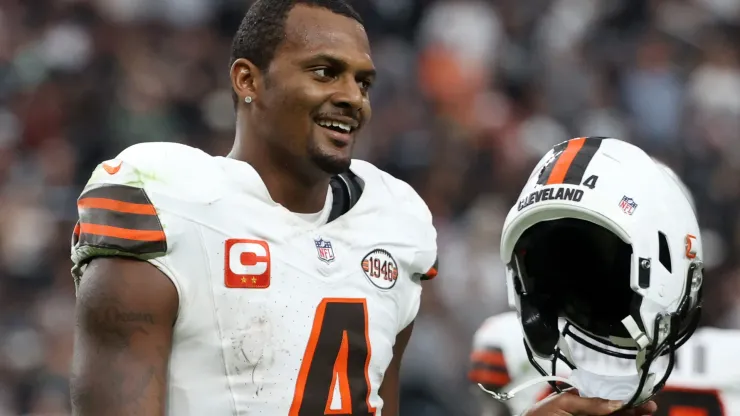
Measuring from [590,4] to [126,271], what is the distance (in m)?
6.09

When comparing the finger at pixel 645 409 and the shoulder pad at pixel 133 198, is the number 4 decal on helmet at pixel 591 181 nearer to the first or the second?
the finger at pixel 645 409

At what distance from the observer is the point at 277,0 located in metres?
2.70

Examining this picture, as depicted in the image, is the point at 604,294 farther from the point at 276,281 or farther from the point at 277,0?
the point at 277,0

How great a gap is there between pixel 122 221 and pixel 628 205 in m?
0.96

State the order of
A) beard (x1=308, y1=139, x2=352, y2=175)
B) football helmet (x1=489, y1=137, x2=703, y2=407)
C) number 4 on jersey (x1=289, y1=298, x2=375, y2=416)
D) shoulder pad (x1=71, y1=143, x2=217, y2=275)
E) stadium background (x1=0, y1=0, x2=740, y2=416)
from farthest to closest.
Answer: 1. stadium background (x1=0, y1=0, x2=740, y2=416)
2. beard (x1=308, y1=139, x2=352, y2=175)
3. number 4 on jersey (x1=289, y1=298, x2=375, y2=416)
4. shoulder pad (x1=71, y1=143, x2=217, y2=275)
5. football helmet (x1=489, y1=137, x2=703, y2=407)

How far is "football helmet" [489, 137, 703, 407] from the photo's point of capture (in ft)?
7.18

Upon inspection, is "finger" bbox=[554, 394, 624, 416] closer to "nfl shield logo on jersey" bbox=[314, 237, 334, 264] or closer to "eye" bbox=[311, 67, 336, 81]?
"nfl shield logo on jersey" bbox=[314, 237, 334, 264]

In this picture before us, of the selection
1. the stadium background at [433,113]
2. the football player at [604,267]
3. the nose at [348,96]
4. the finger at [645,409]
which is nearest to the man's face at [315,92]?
the nose at [348,96]

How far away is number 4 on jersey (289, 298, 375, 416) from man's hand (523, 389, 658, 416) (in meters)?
0.40

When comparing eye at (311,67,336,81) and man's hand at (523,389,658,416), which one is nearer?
man's hand at (523,389,658,416)

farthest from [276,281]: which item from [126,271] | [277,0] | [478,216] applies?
[478,216]

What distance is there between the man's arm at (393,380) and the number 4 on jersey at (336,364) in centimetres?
22

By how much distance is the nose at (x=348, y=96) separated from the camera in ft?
8.53

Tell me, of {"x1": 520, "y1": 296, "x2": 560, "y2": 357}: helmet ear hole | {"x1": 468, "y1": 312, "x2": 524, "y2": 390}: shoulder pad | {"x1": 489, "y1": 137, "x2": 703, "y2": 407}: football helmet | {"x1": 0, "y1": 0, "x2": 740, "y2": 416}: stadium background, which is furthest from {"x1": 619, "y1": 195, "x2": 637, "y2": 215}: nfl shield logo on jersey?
{"x1": 0, "y1": 0, "x2": 740, "y2": 416}: stadium background
